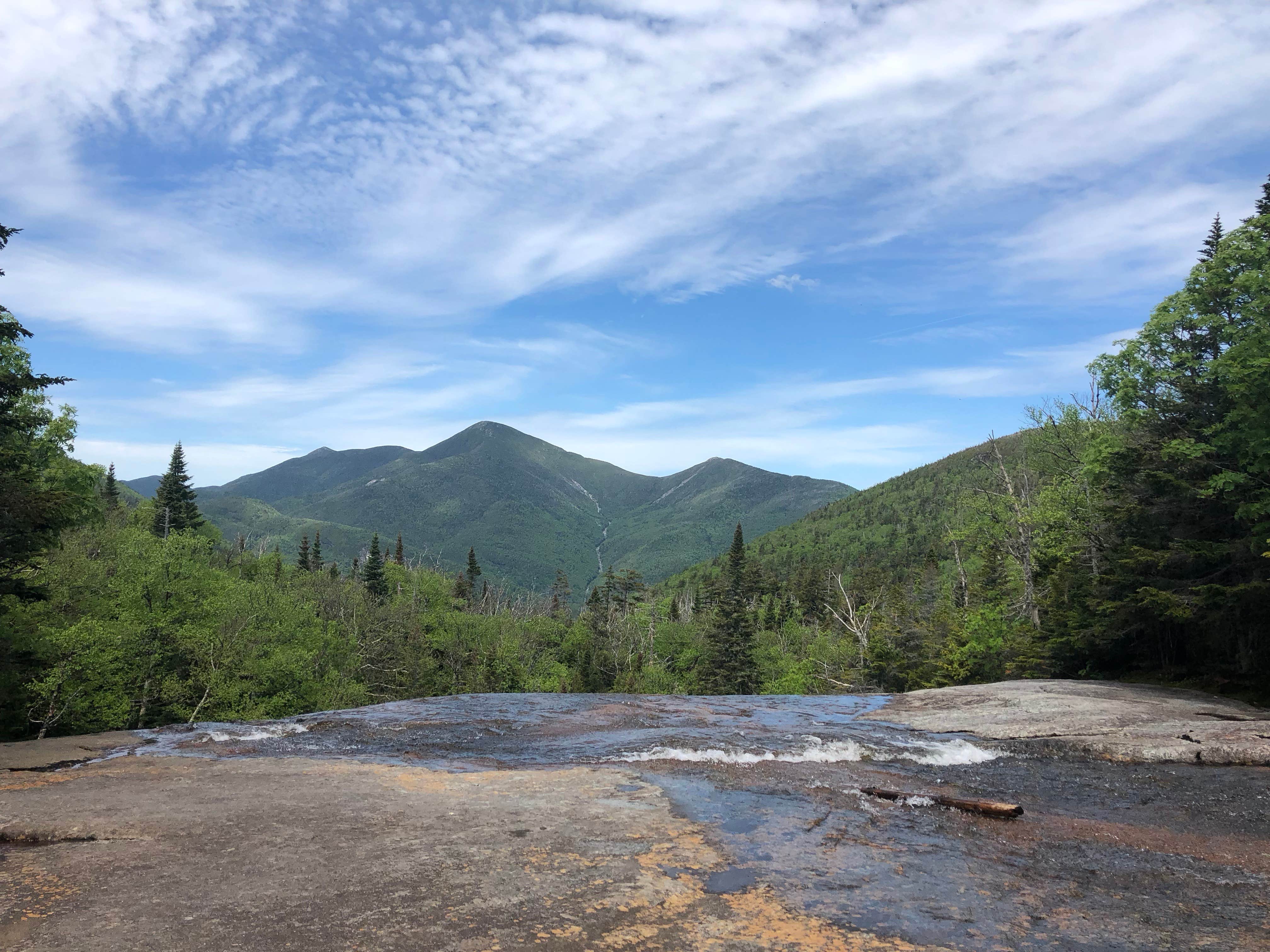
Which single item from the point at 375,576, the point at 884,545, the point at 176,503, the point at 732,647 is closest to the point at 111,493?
the point at 176,503

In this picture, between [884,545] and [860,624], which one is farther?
[884,545]

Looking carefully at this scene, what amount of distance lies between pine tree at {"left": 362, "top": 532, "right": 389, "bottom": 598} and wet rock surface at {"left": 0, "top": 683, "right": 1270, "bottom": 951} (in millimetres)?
74886

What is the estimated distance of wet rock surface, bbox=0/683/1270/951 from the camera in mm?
5812

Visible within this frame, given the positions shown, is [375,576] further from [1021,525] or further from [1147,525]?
[1147,525]

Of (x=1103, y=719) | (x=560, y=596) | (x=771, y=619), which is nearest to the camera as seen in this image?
(x=1103, y=719)

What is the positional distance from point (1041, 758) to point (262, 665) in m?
39.4

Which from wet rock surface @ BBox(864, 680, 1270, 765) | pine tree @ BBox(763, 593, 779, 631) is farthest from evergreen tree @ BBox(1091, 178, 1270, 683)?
pine tree @ BBox(763, 593, 779, 631)

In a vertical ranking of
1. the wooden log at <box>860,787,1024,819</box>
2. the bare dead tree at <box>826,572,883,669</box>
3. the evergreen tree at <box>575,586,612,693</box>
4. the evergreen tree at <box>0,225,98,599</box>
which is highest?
the evergreen tree at <box>0,225,98,599</box>

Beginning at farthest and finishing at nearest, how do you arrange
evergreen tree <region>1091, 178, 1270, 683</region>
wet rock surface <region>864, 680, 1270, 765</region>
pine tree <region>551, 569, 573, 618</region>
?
pine tree <region>551, 569, 573, 618</region> < evergreen tree <region>1091, 178, 1270, 683</region> < wet rock surface <region>864, 680, 1270, 765</region>

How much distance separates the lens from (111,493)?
89688 mm

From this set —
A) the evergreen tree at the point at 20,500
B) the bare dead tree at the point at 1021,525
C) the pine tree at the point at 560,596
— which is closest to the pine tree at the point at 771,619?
the pine tree at the point at 560,596

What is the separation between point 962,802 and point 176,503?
3538 inches

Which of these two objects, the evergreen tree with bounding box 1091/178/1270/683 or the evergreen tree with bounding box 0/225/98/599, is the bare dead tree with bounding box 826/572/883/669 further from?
the evergreen tree with bounding box 0/225/98/599

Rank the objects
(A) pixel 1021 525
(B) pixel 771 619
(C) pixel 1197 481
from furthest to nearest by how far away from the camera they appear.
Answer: (B) pixel 771 619
(A) pixel 1021 525
(C) pixel 1197 481
